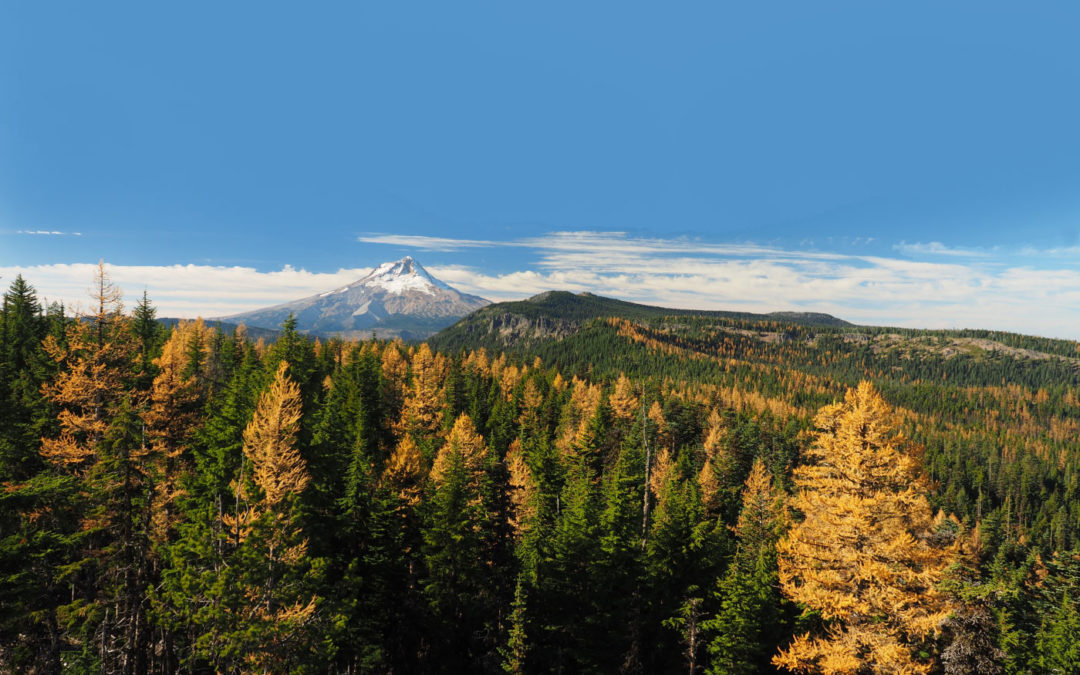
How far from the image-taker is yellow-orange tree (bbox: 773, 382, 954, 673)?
1424 cm

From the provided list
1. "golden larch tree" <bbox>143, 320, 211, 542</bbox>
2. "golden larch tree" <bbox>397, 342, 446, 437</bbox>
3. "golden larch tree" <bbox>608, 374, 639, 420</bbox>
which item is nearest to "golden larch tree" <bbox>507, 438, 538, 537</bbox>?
"golden larch tree" <bbox>397, 342, 446, 437</bbox>

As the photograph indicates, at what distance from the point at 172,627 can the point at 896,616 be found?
86.4 feet

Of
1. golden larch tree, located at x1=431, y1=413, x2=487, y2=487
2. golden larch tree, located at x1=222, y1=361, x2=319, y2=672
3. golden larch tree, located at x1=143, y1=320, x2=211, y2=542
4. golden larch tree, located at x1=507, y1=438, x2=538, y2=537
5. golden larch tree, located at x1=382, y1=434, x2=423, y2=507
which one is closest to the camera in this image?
golden larch tree, located at x1=222, y1=361, x2=319, y2=672

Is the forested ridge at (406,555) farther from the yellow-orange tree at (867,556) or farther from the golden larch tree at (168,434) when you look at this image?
the golden larch tree at (168,434)

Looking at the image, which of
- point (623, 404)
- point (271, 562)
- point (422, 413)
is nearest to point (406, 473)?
point (271, 562)

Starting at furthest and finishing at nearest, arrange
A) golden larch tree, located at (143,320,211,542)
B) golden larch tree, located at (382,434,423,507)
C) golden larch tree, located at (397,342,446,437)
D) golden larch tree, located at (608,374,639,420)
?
golden larch tree, located at (608,374,639,420) < golden larch tree, located at (397,342,446,437) < golden larch tree, located at (382,434,423,507) < golden larch tree, located at (143,320,211,542)

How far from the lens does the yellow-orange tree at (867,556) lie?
46.7 feet

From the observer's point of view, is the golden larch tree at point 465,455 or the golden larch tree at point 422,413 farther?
the golden larch tree at point 422,413

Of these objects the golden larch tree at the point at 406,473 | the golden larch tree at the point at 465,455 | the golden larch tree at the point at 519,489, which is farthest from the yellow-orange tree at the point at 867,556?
the golden larch tree at the point at 406,473

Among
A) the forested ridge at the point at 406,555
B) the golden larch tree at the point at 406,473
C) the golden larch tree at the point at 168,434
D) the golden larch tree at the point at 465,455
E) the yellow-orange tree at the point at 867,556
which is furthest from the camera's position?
the golden larch tree at the point at 465,455

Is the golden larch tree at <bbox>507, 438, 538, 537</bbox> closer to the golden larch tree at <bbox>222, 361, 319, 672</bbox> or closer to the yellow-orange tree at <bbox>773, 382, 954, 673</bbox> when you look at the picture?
the golden larch tree at <bbox>222, 361, 319, 672</bbox>

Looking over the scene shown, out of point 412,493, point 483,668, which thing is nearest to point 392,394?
point 412,493

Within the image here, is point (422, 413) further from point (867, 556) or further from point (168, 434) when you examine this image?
point (867, 556)

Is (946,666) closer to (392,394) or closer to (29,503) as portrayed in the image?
(29,503)
